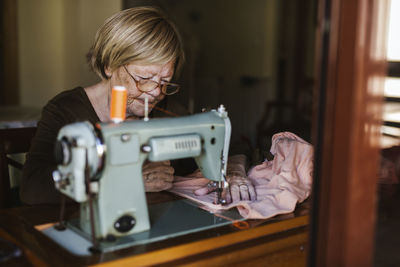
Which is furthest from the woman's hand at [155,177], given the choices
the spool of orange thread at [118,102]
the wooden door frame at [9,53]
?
the wooden door frame at [9,53]

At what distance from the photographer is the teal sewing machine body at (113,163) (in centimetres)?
113

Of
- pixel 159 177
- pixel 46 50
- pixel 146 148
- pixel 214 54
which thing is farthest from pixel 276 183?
pixel 214 54

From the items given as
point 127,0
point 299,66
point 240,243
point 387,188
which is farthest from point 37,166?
point 299,66

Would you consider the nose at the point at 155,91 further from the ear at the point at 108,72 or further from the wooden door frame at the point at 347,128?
the wooden door frame at the point at 347,128

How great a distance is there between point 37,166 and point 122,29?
Answer: 1.84ft

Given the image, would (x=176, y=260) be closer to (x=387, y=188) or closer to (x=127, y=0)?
(x=387, y=188)

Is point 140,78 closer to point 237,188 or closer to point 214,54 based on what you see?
point 237,188

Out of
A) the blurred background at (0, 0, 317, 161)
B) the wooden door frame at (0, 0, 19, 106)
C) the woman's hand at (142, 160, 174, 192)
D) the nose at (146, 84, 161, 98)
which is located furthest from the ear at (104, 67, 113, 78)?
the wooden door frame at (0, 0, 19, 106)

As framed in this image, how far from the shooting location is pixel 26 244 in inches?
45.9

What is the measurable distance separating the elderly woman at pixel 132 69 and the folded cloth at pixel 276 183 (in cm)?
8

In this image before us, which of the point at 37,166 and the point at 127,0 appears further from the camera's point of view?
the point at 127,0

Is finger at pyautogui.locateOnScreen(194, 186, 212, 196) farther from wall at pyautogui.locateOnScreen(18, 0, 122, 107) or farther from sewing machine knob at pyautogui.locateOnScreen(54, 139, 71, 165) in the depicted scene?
wall at pyautogui.locateOnScreen(18, 0, 122, 107)

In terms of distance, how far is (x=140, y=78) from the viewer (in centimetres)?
170

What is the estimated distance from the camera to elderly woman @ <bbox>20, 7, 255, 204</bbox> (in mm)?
1622
